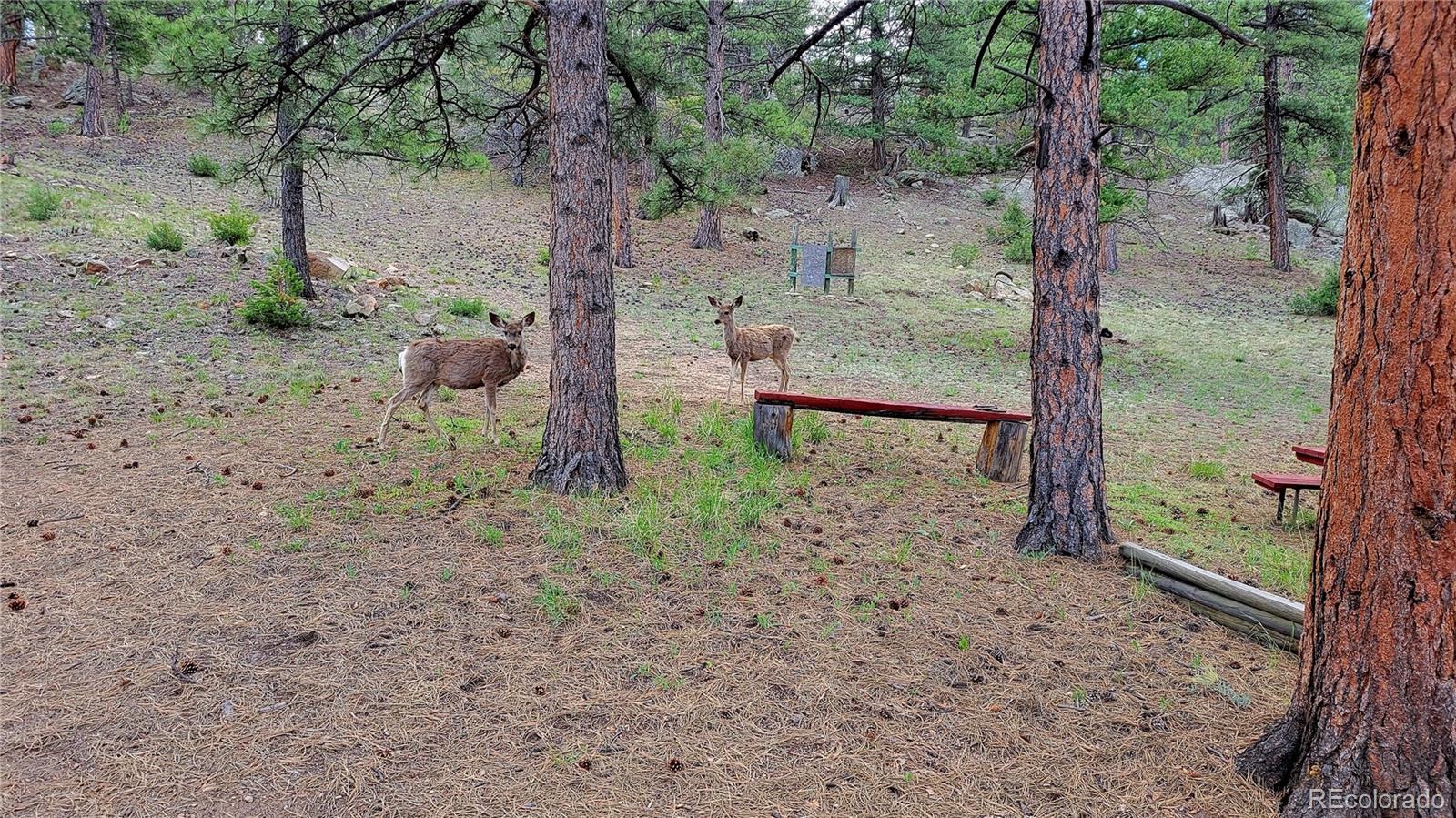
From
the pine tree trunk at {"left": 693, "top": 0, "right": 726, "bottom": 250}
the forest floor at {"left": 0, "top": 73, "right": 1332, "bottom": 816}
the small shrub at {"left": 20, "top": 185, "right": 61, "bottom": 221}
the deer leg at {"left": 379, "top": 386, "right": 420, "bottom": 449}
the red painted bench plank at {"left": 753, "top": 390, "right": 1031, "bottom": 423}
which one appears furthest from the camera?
the pine tree trunk at {"left": 693, "top": 0, "right": 726, "bottom": 250}

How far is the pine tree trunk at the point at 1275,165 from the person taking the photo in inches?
859

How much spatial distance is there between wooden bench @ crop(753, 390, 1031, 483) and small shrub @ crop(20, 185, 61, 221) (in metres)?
13.9

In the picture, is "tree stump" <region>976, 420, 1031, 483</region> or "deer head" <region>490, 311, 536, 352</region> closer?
"tree stump" <region>976, 420, 1031, 483</region>

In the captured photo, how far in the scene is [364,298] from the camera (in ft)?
40.5

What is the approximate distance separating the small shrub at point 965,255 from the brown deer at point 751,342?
14751 mm

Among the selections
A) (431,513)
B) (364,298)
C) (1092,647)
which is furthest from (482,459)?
(364,298)

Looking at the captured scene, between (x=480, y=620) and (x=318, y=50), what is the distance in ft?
17.7

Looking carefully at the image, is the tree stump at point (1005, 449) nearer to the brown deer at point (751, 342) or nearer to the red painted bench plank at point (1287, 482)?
the red painted bench plank at point (1287, 482)

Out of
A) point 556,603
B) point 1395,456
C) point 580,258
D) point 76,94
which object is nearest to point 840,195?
point 580,258

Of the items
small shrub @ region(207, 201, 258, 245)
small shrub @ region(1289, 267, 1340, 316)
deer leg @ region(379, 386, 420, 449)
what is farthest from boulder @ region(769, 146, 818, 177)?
deer leg @ region(379, 386, 420, 449)

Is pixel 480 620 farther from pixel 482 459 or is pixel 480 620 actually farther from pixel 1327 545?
pixel 1327 545

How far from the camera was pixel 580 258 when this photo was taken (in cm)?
573

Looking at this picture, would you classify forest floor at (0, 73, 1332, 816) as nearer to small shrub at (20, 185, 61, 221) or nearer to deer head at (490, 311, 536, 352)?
deer head at (490, 311, 536, 352)

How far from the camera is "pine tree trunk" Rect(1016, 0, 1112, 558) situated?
16.3 ft
